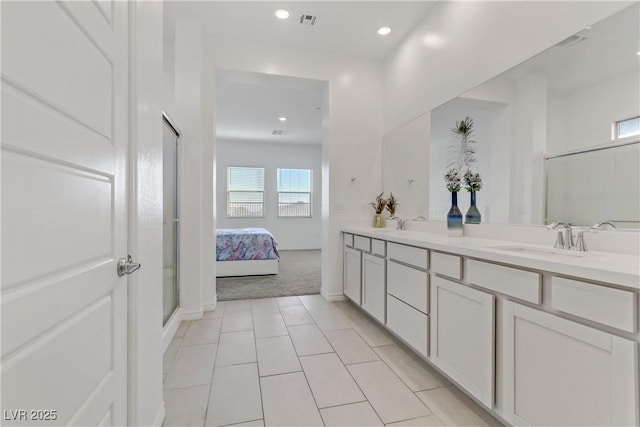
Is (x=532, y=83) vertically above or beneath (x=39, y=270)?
above

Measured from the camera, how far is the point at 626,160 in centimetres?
139

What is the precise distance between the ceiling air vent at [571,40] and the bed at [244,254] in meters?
4.27

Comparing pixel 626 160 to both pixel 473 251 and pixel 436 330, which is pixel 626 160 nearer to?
pixel 473 251

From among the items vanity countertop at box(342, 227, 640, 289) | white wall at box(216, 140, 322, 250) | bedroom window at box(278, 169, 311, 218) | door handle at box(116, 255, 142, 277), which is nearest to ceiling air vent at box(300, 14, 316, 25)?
vanity countertop at box(342, 227, 640, 289)

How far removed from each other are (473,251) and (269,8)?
2.83 meters

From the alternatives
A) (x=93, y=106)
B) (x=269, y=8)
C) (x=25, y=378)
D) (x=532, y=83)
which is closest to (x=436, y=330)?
(x=532, y=83)

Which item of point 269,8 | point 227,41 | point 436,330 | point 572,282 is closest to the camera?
point 572,282

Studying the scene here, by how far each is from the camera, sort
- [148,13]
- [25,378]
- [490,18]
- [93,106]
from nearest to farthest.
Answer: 1. [25,378]
2. [93,106]
3. [148,13]
4. [490,18]

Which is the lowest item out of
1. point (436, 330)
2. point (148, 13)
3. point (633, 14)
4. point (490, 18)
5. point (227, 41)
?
point (436, 330)

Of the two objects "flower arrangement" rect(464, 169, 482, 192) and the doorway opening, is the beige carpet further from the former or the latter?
Answer: "flower arrangement" rect(464, 169, 482, 192)

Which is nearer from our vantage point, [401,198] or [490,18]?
[490,18]

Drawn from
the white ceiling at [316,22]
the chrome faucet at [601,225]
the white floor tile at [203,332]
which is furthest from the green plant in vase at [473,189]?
the white floor tile at [203,332]

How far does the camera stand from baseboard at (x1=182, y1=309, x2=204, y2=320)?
114 inches

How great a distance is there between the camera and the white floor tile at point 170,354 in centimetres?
202
